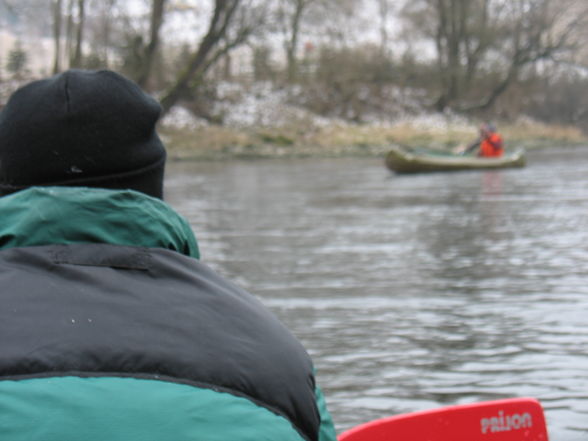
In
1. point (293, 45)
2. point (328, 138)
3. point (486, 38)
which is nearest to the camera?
point (328, 138)

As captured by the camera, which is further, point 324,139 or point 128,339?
point 324,139

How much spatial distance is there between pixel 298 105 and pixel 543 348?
37.9 m

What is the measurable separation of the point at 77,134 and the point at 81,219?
7.4 inches

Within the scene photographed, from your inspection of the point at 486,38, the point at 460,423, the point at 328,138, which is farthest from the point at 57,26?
the point at 460,423

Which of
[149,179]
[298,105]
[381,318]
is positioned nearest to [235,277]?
[381,318]

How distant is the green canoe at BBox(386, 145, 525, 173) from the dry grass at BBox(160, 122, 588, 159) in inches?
380

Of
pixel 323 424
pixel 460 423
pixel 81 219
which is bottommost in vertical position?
pixel 460 423

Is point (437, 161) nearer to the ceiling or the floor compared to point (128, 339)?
nearer to the floor

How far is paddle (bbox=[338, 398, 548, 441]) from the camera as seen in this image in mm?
3225

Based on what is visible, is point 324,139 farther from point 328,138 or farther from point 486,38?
point 486,38

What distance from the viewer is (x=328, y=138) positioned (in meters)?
37.5

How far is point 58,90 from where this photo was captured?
1872 millimetres

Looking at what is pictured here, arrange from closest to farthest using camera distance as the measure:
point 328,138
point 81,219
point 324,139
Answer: point 81,219
point 324,139
point 328,138

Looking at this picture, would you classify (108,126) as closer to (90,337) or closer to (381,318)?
(90,337)
